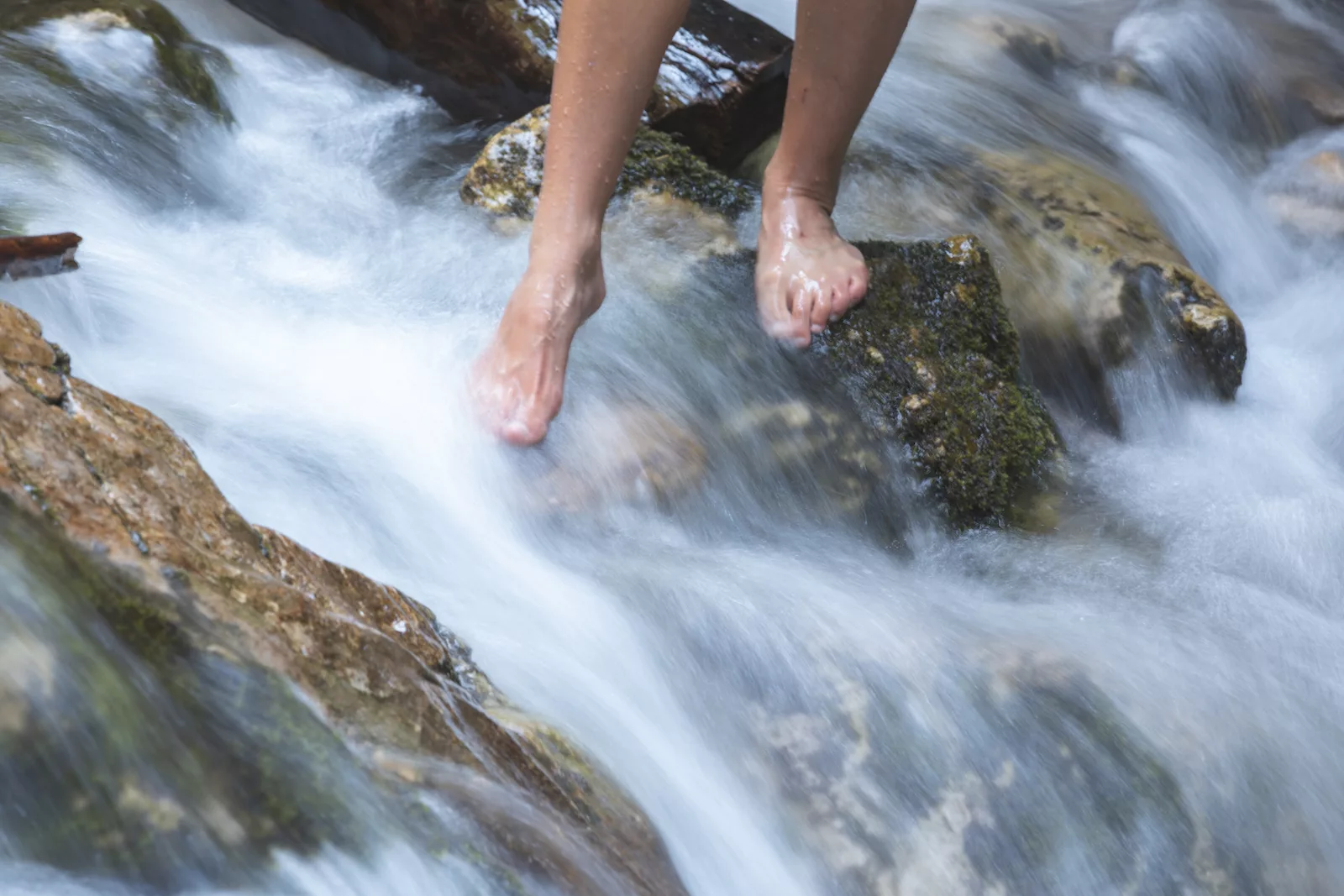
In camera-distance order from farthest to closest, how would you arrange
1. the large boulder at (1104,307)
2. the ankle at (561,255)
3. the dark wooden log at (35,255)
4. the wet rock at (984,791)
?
the large boulder at (1104,307)
the ankle at (561,255)
the dark wooden log at (35,255)
the wet rock at (984,791)

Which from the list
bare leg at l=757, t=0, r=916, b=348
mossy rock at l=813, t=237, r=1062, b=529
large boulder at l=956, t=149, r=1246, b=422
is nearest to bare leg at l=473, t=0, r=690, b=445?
bare leg at l=757, t=0, r=916, b=348

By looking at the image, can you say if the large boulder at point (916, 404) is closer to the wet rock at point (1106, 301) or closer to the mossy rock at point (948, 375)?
the mossy rock at point (948, 375)

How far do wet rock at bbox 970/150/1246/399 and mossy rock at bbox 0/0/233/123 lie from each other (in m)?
2.25

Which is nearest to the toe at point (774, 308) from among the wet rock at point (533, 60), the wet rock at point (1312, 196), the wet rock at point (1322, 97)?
the wet rock at point (533, 60)

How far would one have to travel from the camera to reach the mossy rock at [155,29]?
323 centimetres

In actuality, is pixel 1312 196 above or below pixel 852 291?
above

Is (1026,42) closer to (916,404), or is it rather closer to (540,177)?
(540,177)

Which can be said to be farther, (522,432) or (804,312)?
(804,312)

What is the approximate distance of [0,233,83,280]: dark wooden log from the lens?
2.04 meters

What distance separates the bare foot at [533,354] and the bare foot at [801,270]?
430 mm

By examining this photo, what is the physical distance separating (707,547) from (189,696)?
1.28m

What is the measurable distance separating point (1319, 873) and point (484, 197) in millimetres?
2289

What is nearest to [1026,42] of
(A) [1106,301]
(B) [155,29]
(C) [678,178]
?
(A) [1106,301]

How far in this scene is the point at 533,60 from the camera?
3.50 metres
